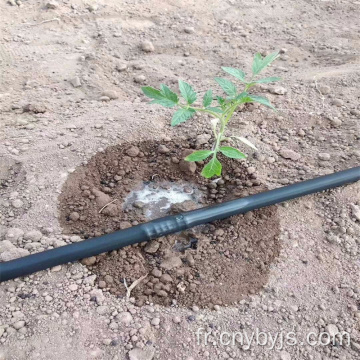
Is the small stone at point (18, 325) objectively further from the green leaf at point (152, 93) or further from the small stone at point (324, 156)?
the small stone at point (324, 156)

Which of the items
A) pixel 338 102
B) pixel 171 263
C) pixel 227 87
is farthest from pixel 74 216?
pixel 338 102

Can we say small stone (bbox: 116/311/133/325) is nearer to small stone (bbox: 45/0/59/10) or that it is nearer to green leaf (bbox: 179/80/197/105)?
green leaf (bbox: 179/80/197/105)

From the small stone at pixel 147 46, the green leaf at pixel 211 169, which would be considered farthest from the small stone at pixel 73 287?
the small stone at pixel 147 46

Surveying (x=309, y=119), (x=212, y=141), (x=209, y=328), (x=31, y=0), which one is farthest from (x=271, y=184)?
(x=31, y=0)

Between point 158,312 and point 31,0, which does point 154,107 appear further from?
point 31,0

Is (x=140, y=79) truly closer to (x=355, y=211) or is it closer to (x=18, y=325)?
(x=355, y=211)

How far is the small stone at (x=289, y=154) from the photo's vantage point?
6.74 feet

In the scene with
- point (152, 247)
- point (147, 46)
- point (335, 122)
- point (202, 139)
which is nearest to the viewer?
point (152, 247)

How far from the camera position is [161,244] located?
1687 mm

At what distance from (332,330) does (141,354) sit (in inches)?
24.0

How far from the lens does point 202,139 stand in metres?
2.11

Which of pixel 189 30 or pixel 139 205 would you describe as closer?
pixel 139 205

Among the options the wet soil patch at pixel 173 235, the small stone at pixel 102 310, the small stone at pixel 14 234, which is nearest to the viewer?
the small stone at pixel 102 310

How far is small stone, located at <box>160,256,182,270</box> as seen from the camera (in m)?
1.61
